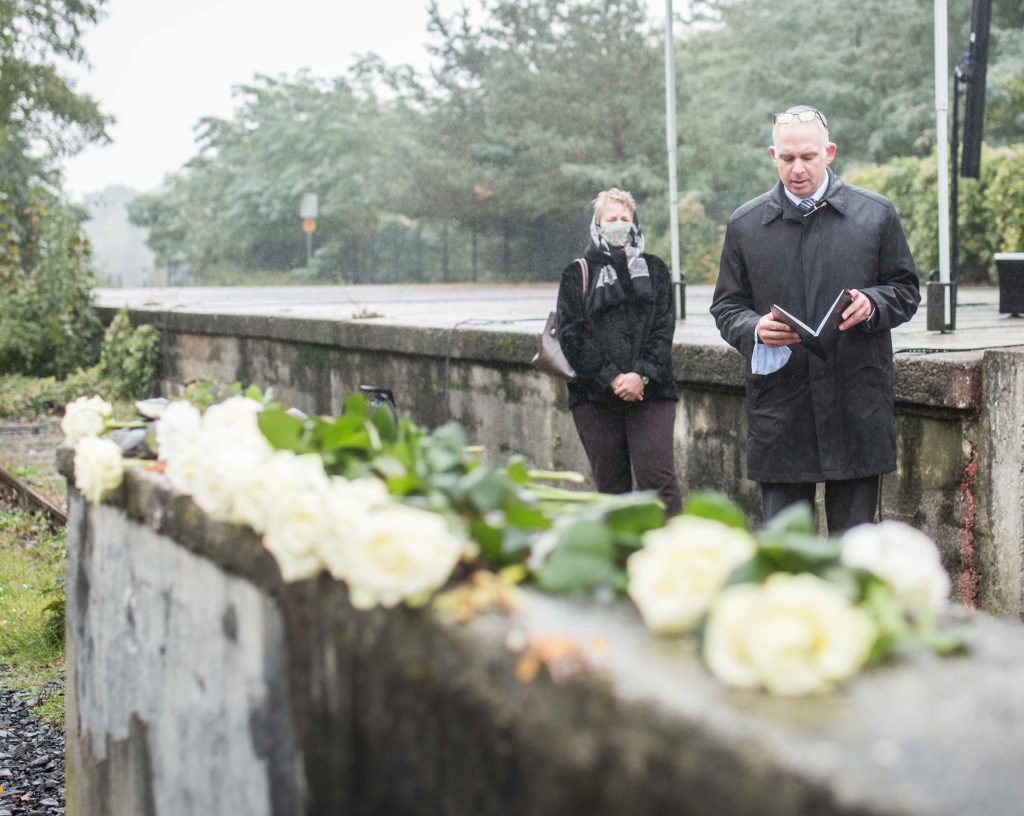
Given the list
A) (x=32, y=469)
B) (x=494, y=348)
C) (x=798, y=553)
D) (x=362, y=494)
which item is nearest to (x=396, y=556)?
(x=362, y=494)

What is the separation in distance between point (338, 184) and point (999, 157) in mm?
29745

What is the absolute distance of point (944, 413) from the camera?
5.33 m

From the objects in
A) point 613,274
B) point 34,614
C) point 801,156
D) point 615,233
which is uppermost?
point 801,156

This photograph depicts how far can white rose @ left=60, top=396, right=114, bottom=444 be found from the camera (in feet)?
11.6

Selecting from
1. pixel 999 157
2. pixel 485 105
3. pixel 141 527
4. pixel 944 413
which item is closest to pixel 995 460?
pixel 944 413

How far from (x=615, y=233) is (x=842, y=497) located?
1.52 meters

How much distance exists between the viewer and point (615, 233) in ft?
18.1

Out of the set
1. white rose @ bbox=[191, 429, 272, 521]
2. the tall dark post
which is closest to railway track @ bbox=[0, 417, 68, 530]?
the tall dark post

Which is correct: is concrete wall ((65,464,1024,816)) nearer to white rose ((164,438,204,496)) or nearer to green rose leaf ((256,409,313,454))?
white rose ((164,438,204,496))

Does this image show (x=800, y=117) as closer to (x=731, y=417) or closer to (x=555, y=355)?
(x=555, y=355)

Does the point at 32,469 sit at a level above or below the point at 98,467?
below

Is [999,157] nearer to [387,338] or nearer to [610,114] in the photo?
[387,338]

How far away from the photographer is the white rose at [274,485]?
7.43ft

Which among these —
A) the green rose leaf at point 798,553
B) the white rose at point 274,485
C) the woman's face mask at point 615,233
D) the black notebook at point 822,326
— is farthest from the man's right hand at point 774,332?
the green rose leaf at point 798,553
